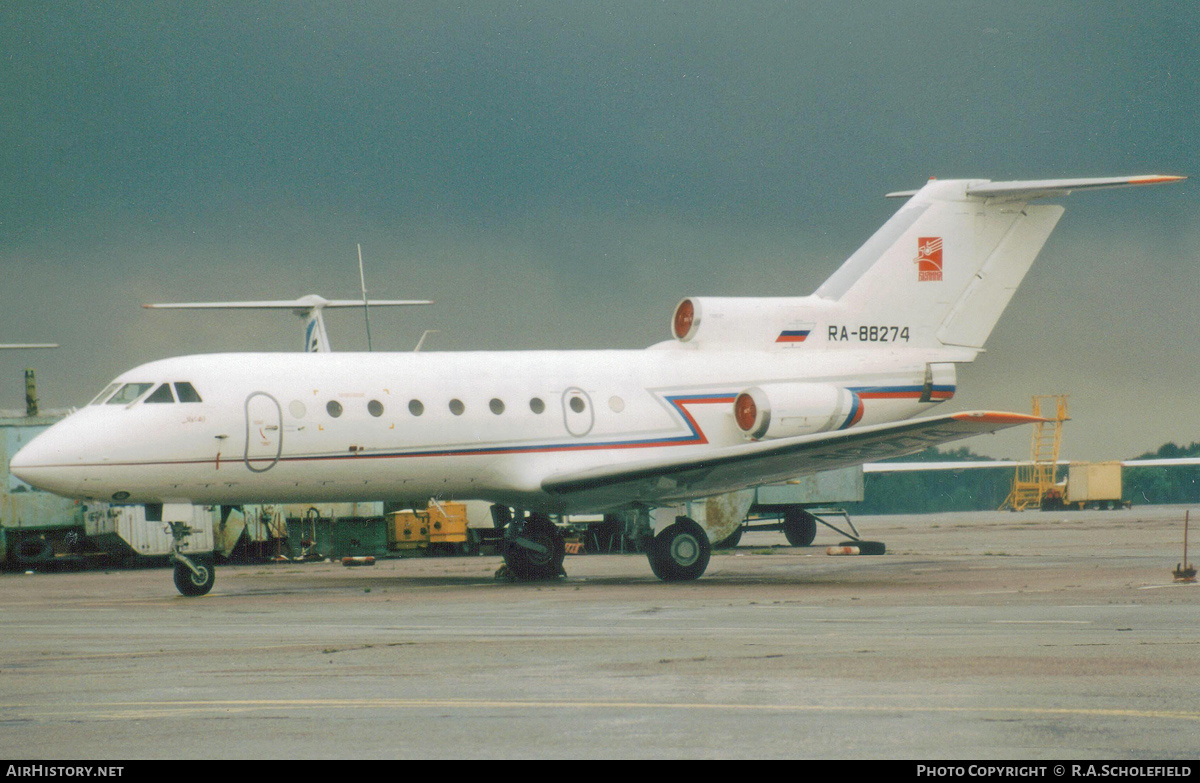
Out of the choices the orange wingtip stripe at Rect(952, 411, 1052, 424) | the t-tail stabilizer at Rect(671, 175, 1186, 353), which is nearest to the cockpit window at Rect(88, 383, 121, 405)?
the t-tail stabilizer at Rect(671, 175, 1186, 353)

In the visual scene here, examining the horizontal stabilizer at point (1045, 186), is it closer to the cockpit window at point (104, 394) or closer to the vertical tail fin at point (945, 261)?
the vertical tail fin at point (945, 261)

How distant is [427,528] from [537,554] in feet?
40.5

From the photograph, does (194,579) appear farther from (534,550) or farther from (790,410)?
(790,410)

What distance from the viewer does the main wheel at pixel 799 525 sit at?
34844 millimetres

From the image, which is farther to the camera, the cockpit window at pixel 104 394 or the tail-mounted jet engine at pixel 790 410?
the tail-mounted jet engine at pixel 790 410

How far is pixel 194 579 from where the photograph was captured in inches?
734

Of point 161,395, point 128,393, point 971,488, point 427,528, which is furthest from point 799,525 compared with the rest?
point 971,488

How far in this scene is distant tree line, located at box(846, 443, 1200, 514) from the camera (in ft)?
310

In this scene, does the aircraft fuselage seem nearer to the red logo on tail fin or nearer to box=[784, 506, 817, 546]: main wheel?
the red logo on tail fin

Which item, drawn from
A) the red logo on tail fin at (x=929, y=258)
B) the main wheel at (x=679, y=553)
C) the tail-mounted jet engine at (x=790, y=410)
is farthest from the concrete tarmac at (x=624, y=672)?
the red logo on tail fin at (x=929, y=258)

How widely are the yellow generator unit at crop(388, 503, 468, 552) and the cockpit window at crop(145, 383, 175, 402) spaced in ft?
48.6

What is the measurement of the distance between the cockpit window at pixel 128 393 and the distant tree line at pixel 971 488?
243 feet
